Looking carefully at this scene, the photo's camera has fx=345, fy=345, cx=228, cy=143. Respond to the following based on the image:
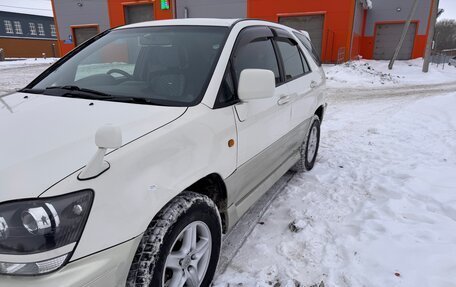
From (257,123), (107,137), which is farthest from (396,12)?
(107,137)

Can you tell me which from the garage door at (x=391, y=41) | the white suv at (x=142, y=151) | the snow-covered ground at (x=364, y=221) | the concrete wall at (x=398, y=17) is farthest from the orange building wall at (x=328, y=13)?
the white suv at (x=142, y=151)

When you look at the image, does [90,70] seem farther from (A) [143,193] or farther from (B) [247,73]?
(A) [143,193]

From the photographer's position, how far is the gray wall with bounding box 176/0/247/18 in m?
23.8

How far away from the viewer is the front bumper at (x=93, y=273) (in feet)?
4.39

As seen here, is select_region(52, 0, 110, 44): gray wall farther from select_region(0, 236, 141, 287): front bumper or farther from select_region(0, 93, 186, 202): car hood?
select_region(0, 236, 141, 287): front bumper

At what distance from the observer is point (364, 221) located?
3.30 metres

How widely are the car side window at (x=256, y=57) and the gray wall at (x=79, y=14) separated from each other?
1036 inches

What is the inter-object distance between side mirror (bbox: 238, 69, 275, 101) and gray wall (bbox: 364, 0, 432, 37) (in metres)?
29.1

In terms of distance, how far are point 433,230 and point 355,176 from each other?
1419mm

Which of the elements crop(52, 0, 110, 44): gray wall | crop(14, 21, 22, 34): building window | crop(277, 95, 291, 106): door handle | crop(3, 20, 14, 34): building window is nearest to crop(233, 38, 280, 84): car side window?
crop(277, 95, 291, 106): door handle

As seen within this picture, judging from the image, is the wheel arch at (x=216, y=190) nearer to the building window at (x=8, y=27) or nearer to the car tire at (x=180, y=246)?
the car tire at (x=180, y=246)

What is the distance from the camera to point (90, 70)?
9.62 ft

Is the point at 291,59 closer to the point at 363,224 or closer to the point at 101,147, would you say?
the point at 363,224

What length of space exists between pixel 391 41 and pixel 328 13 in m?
8.90
